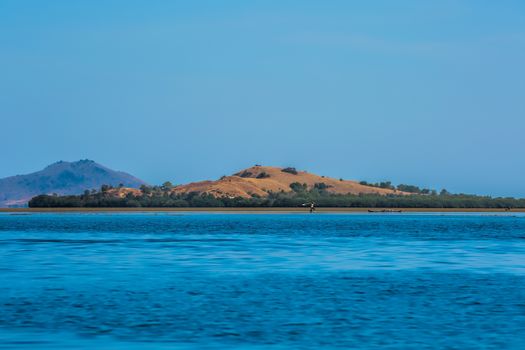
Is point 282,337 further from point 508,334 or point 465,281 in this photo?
point 465,281

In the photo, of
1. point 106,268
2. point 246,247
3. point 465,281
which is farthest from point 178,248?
point 465,281

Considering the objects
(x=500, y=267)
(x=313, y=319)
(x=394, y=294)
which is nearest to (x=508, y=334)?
(x=313, y=319)

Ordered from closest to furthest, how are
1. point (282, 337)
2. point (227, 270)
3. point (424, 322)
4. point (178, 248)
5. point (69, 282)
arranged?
point (282, 337) < point (424, 322) < point (69, 282) < point (227, 270) < point (178, 248)

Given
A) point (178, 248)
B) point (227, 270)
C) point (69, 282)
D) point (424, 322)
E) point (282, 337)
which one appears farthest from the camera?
point (178, 248)

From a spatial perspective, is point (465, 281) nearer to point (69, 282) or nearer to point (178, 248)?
point (69, 282)

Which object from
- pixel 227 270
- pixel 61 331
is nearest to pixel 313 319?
pixel 61 331

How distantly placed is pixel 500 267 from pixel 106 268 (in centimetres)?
1926

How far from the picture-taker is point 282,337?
2314 cm

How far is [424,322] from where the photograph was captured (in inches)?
1013

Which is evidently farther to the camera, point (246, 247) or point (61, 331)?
point (246, 247)

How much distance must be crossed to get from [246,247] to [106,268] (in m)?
21.1

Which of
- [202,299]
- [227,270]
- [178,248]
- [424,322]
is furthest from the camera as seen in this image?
[178,248]

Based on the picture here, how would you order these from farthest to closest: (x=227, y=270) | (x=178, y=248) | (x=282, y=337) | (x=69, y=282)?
(x=178, y=248)
(x=227, y=270)
(x=69, y=282)
(x=282, y=337)

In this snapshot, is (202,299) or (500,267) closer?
(202,299)
